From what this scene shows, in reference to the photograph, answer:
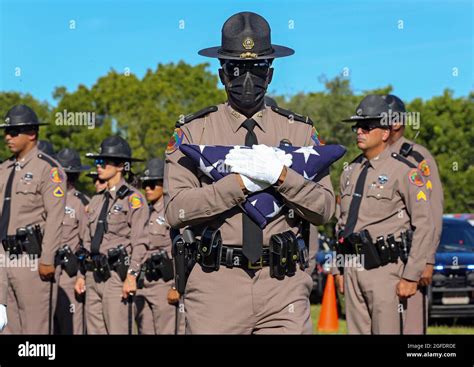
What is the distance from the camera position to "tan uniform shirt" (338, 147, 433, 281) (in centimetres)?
899

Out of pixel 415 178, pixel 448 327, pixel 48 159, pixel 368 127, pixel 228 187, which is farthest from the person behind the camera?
pixel 448 327

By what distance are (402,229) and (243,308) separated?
13.0 feet

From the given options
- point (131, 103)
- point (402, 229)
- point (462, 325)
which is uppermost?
point (131, 103)

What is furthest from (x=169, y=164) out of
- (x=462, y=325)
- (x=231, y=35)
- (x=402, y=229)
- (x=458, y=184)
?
(x=458, y=184)

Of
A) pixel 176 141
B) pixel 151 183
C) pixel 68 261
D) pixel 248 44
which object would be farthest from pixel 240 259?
pixel 68 261

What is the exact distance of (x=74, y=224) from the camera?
1318cm

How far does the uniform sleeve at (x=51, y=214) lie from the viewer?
1009 cm

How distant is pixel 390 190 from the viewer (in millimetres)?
9172

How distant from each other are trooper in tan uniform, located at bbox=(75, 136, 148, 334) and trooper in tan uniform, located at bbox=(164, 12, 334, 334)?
17.9 feet

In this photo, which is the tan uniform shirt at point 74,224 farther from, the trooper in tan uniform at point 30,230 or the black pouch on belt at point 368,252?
the black pouch on belt at point 368,252

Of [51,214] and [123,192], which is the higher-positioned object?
[123,192]

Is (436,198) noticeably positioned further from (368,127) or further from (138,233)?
(138,233)

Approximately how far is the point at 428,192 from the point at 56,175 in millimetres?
3724
